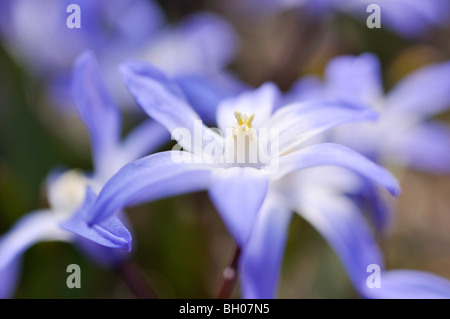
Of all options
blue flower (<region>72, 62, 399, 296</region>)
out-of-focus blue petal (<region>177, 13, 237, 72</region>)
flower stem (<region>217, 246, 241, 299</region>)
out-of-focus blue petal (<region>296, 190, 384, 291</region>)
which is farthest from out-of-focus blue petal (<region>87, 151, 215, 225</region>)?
out-of-focus blue petal (<region>177, 13, 237, 72</region>)

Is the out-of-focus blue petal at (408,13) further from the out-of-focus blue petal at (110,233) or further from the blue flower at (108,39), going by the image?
the out-of-focus blue petal at (110,233)

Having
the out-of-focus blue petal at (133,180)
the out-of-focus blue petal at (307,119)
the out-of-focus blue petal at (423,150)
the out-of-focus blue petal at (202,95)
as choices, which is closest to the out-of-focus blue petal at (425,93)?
the out-of-focus blue petal at (423,150)

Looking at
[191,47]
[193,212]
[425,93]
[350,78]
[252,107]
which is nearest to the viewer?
[252,107]

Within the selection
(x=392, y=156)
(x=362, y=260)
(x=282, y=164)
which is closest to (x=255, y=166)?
(x=282, y=164)

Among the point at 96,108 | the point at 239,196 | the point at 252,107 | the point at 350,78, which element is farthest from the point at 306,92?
Answer: the point at 239,196

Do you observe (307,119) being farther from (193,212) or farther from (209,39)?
(209,39)

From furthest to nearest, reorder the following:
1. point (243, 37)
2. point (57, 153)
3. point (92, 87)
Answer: point (243, 37) → point (57, 153) → point (92, 87)
